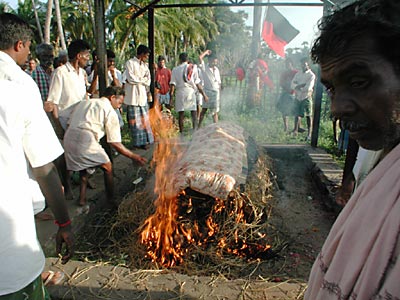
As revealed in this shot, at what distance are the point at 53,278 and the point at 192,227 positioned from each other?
1.52 m

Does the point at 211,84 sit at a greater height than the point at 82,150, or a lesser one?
greater

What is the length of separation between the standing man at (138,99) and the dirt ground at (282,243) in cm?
44

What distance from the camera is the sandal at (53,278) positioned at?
96.3 inches

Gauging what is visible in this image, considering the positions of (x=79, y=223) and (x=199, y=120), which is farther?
(x=199, y=120)

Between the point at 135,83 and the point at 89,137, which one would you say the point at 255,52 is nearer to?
the point at 135,83

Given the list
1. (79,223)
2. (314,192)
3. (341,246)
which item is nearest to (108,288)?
(79,223)

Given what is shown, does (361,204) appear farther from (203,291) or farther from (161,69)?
(161,69)

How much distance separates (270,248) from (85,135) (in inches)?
104

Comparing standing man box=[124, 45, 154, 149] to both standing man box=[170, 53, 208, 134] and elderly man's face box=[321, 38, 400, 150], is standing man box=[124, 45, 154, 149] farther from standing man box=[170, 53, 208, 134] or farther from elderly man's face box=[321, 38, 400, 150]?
elderly man's face box=[321, 38, 400, 150]

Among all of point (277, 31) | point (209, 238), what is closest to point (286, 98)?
point (277, 31)

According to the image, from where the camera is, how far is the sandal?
8.03 ft

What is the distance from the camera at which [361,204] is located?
93cm

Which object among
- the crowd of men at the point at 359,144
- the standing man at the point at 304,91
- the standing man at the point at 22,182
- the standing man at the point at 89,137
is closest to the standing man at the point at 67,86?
the standing man at the point at 89,137

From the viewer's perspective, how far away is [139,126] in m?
7.00
